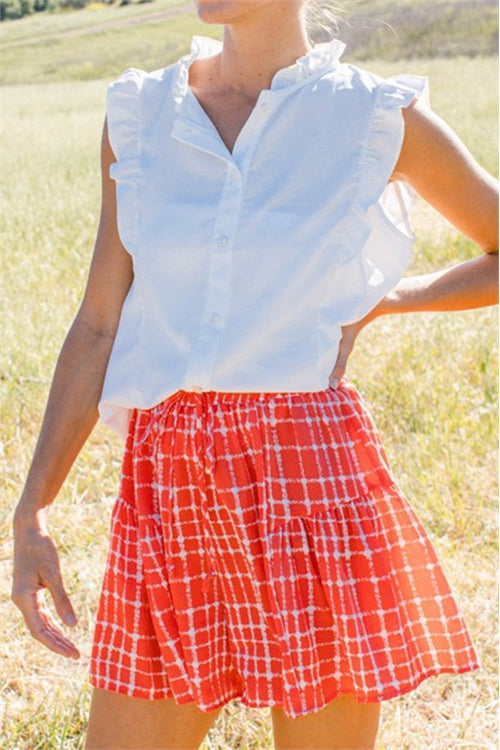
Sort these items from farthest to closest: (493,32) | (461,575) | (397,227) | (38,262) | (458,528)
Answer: (493,32) → (38,262) → (458,528) → (461,575) → (397,227)

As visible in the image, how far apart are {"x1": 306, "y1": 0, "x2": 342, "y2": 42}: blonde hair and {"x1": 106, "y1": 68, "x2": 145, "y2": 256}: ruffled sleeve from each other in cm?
27

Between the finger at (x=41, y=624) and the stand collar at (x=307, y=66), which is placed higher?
the stand collar at (x=307, y=66)

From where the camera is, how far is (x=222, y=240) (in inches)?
53.8

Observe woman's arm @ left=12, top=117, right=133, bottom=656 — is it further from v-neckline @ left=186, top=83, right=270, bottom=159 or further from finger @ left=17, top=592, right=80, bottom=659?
v-neckline @ left=186, top=83, right=270, bottom=159

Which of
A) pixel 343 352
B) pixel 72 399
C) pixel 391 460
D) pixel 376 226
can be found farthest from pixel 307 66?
pixel 391 460

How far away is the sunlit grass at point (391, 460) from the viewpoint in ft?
7.83

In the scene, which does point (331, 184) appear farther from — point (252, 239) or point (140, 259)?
point (140, 259)

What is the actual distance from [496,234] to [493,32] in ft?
84.3

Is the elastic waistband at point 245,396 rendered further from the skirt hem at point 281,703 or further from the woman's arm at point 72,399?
the skirt hem at point 281,703

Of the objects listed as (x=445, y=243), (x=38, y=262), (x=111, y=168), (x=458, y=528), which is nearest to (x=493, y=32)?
(x=445, y=243)

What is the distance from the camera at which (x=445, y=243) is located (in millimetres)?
7324

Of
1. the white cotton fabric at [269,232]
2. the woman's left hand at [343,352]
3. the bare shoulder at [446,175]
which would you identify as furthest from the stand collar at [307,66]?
the woman's left hand at [343,352]

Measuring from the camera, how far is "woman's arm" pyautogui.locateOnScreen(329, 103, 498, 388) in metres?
1.41

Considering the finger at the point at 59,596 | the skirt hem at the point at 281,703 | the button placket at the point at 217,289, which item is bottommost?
the skirt hem at the point at 281,703
